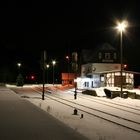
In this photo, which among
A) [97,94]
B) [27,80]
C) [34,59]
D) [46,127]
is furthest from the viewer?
[34,59]

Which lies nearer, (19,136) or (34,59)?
(19,136)

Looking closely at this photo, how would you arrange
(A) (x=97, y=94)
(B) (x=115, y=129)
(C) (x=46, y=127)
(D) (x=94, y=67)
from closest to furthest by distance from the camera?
(C) (x=46, y=127), (B) (x=115, y=129), (A) (x=97, y=94), (D) (x=94, y=67)

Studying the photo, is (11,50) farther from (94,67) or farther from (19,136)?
(19,136)

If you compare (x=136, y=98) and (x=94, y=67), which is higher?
(x=94, y=67)

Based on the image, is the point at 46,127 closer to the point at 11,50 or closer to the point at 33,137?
the point at 33,137

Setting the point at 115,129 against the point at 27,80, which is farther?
the point at 27,80

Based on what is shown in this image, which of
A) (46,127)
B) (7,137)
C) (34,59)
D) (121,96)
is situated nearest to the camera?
(7,137)

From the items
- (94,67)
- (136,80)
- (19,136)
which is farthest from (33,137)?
(136,80)

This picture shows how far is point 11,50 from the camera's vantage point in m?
110

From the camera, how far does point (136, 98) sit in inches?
1400

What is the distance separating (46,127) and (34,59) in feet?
325


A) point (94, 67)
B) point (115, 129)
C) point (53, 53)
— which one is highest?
point (53, 53)

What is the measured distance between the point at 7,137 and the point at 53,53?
105153mm

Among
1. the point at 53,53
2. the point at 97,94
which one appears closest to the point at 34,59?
the point at 53,53
